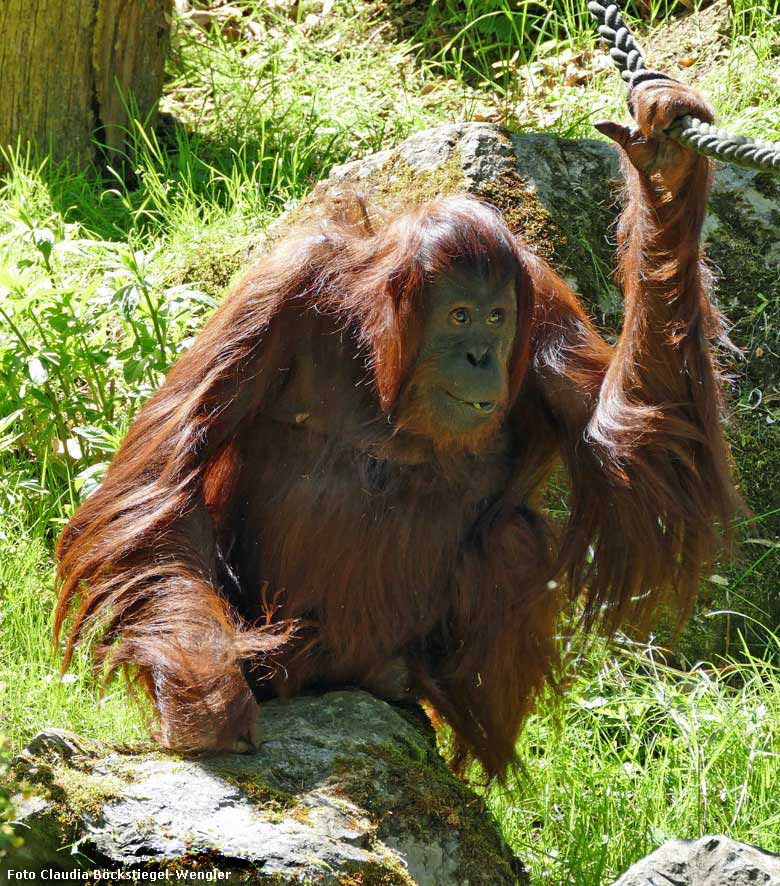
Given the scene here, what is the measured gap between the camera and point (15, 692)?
3.31 m

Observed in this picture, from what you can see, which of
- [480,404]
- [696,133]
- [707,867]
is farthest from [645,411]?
[707,867]

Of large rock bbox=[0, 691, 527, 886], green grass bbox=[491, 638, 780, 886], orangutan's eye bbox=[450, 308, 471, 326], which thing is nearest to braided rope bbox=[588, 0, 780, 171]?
orangutan's eye bbox=[450, 308, 471, 326]

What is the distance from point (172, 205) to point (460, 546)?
279 cm

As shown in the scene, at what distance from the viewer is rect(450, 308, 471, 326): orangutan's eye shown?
112 inches

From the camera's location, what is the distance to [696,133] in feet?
8.12

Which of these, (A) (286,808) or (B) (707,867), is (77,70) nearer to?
(A) (286,808)

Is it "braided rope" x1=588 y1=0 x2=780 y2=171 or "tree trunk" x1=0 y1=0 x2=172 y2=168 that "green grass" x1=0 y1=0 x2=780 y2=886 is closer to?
"tree trunk" x1=0 y1=0 x2=172 y2=168

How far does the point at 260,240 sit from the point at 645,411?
205cm

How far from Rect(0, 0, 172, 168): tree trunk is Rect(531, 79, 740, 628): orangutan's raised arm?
3.39 m

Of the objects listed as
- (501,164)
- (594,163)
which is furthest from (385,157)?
(594,163)

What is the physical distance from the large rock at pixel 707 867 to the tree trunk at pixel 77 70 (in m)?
4.38

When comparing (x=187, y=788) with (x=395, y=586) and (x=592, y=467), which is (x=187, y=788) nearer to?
(x=395, y=586)

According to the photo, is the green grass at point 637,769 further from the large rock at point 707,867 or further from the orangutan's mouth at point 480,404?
the orangutan's mouth at point 480,404

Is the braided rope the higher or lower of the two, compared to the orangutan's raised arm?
higher
